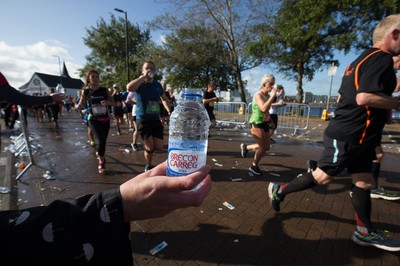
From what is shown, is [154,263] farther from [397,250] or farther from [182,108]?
[397,250]

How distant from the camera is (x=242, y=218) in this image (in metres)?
2.98

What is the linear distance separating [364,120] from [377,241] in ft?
4.46

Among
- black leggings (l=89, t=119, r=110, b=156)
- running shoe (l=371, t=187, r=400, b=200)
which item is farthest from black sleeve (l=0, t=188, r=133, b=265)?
running shoe (l=371, t=187, r=400, b=200)

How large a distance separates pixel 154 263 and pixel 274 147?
6.23 m

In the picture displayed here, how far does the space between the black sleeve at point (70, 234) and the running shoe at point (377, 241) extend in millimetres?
2688

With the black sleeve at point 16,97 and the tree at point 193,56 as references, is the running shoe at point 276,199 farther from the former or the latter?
the tree at point 193,56

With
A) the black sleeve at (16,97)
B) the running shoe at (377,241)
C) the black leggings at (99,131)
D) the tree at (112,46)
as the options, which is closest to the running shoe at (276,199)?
the running shoe at (377,241)

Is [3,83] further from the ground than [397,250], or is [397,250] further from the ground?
[3,83]

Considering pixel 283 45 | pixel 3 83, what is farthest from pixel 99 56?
pixel 3 83

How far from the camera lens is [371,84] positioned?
6.67 ft

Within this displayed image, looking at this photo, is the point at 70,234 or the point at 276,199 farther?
the point at 276,199

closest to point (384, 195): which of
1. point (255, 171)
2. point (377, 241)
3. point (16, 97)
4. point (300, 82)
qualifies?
point (377, 241)

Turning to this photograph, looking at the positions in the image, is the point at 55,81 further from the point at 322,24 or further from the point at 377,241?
the point at 377,241

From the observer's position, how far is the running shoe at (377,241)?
231cm
